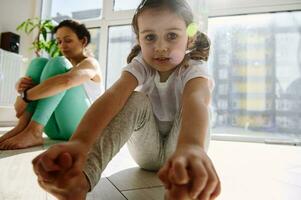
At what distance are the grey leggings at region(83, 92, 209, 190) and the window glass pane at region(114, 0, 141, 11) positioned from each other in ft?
6.82

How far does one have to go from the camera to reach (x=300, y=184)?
75cm

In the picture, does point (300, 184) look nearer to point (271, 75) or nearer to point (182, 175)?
point (182, 175)

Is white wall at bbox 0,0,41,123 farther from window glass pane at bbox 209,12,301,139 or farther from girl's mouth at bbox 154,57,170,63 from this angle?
girl's mouth at bbox 154,57,170,63

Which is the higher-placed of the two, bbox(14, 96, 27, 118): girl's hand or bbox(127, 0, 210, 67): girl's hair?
bbox(127, 0, 210, 67): girl's hair

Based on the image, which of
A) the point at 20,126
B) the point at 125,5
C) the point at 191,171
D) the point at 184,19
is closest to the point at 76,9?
the point at 125,5

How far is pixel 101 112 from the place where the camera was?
19.8 inches

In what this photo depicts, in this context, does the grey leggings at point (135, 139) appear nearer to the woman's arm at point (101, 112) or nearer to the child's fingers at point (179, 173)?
the woman's arm at point (101, 112)

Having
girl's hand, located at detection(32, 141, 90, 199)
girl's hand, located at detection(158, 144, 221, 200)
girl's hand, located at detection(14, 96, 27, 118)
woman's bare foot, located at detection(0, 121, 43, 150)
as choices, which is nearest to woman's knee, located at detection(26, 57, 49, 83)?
girl's hand, located at detection(14, 96, 27, 118)

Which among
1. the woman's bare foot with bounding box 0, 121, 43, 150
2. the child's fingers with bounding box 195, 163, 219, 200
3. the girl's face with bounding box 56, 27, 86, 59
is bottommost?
the woman's bare foot with bounding box 0, 121, 43, 150

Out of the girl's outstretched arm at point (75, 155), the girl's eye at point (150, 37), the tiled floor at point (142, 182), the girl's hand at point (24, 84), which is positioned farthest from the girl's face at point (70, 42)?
the girl's outstretched arm at point (75, 155)

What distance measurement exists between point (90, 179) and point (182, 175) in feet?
0.58

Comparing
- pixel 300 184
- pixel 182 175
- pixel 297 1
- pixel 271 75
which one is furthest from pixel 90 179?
pixel 297 1

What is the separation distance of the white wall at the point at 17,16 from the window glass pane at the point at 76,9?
0.21m

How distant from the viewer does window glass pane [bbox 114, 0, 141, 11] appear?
2579 millimetres
